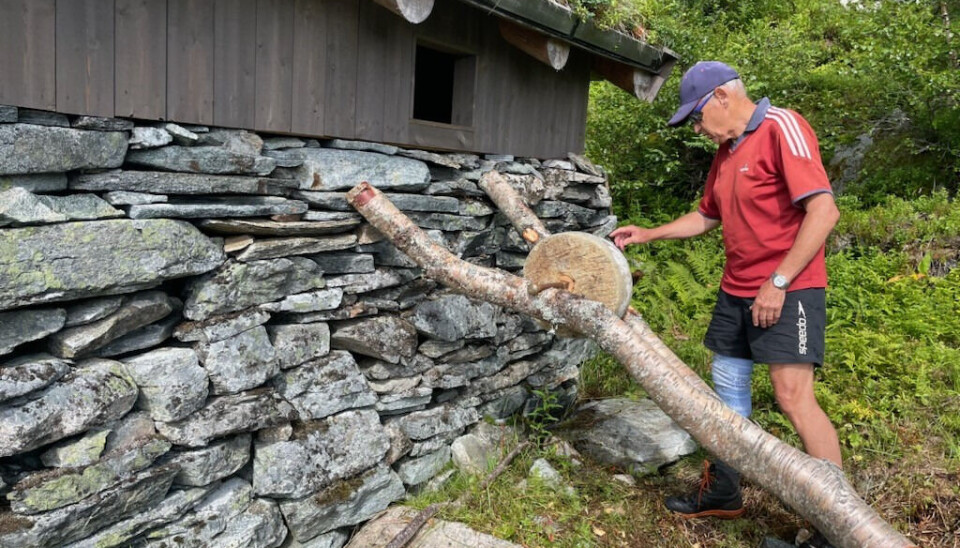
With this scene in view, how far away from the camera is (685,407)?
3311 mm

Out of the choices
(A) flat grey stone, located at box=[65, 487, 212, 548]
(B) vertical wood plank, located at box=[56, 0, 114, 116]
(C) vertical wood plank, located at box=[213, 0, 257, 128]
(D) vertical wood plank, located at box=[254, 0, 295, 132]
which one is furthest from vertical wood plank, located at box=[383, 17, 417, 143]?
(A) flat grey stone, located at box=[65, 487, 212, 548]

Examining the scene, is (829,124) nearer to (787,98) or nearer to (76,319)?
(787,98)

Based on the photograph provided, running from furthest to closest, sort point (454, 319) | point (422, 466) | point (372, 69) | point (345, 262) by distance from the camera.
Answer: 1. point (454, 319)
2. point (422, 466)
3. point (372, 69)
4. point (345, 262)

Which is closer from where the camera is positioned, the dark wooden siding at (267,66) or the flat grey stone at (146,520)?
the dark wooden siding at (267,66)

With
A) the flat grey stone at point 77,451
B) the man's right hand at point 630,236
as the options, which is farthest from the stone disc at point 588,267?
the flat grey stone at point 77,451

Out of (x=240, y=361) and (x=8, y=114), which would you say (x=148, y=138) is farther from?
(x=240, y=361)

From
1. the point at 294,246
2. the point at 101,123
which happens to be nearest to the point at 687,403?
the point at 294,246

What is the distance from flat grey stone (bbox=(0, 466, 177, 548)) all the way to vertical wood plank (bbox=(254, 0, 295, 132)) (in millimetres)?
1943

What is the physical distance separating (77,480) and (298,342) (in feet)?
4.38

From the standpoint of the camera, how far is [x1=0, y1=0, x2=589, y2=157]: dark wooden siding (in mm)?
2979

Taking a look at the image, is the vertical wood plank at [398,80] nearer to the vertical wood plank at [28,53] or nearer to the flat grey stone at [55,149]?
the flat grey stone at [55,149]

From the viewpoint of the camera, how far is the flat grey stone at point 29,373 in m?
2.87

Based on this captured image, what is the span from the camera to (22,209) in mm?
2855

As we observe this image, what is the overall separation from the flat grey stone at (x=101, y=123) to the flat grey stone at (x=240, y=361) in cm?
116
